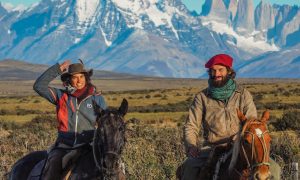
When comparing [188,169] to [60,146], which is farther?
[60,146]

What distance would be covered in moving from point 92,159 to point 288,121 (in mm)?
22630

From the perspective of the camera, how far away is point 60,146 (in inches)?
394

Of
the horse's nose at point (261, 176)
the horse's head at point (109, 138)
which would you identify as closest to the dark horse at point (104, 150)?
the horse's head at point (109, 138)

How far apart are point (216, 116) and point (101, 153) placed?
60.8 inches

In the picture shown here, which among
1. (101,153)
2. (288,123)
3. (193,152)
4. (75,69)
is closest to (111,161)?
(101,153)

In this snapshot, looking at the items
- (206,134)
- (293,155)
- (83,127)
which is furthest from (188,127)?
(293,155)

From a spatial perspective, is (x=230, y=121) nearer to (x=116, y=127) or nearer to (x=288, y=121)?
(x=116, y=127)

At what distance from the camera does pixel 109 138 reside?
8.45 metres

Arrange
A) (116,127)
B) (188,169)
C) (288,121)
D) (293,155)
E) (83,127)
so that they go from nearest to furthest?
(116,127)
(188,169)
(83,127)
(293,155)
(288,121)

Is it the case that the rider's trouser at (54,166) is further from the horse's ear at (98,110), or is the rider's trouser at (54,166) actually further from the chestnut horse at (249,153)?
the chestnut horse at (249,153)

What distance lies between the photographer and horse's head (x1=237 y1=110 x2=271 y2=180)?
293 inches

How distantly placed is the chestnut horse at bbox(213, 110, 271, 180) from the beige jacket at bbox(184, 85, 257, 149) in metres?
0.87

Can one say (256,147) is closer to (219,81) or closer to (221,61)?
(219,81)

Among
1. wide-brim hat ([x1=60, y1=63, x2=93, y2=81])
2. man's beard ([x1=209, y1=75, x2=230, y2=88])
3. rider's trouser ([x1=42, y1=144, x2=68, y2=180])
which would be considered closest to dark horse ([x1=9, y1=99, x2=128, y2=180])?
rider's trouser ([x1=42, y1=144, x2=68, y2=180])
